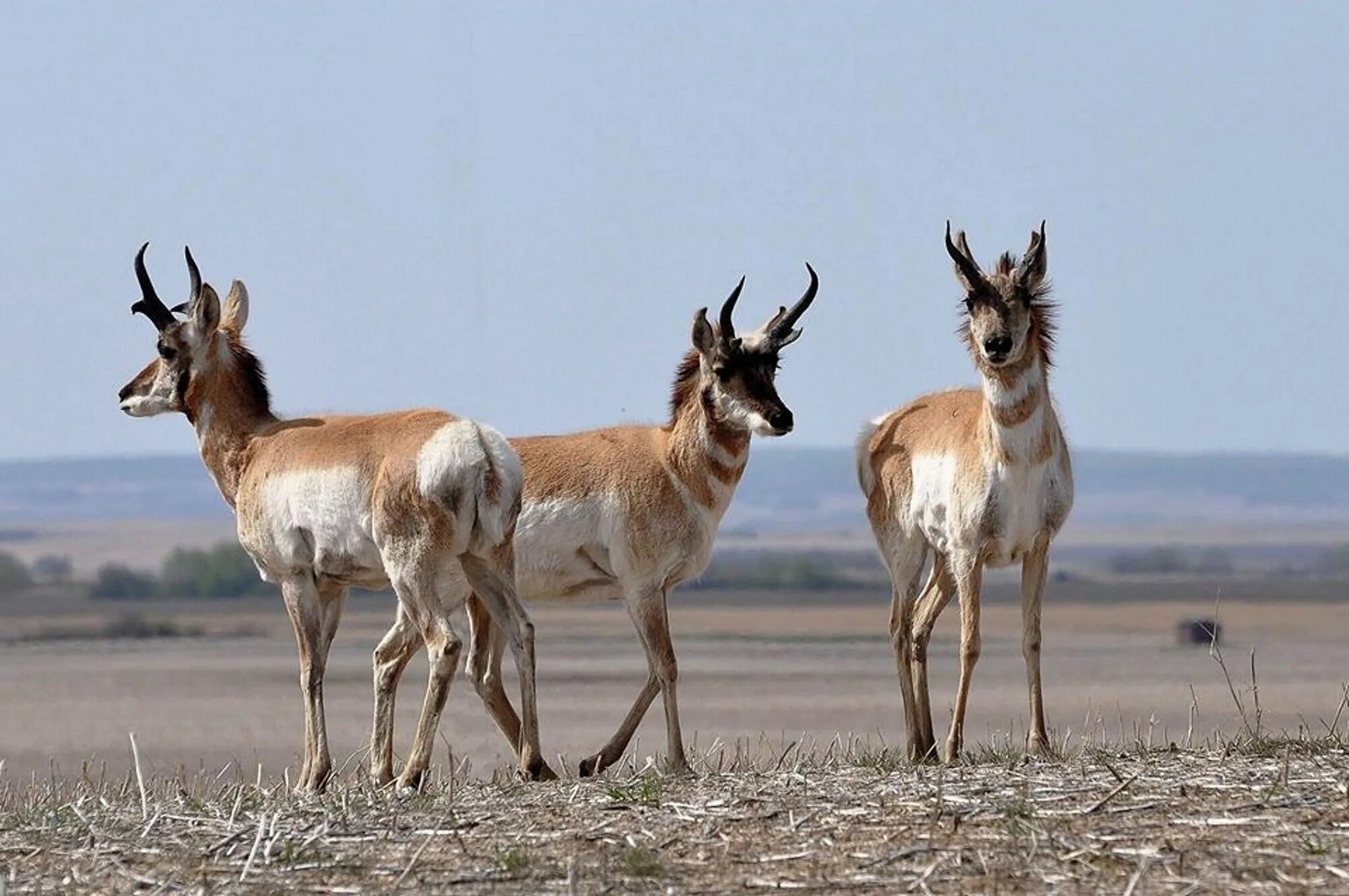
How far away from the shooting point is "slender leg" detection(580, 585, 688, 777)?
640 inches

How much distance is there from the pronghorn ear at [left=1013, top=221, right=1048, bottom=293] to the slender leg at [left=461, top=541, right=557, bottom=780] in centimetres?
348

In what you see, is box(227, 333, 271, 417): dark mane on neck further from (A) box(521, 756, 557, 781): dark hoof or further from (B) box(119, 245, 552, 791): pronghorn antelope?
(A) box(521, 756, 557, 781): dark hoof

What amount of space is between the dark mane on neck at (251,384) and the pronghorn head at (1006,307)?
171 inches

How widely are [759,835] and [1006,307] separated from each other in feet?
18.6

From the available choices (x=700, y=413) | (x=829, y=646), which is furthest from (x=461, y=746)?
(x=829, y=646)

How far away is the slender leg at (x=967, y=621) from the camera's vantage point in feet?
51.3

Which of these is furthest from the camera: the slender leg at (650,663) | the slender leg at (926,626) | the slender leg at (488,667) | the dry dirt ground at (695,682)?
the dry dirt ground at (695,682)

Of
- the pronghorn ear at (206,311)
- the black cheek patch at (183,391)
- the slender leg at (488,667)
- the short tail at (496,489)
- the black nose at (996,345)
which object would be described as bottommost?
the slender leg at (488,667)

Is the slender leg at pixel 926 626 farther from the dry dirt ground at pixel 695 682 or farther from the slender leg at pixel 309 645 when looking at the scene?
the slender leg at pixel 309 645

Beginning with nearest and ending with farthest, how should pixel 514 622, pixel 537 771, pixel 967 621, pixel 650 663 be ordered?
pixel 537 771, pixel 514 622, pixel 967 621, pixel 650 663

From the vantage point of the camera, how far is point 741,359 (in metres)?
17.1

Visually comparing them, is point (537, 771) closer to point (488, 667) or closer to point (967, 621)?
point (488, 667)

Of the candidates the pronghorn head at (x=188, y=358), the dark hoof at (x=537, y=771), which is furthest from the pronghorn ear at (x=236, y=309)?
the dark hoof at (x=537, y=771)

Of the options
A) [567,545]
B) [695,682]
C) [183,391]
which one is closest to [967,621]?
[567,545]
